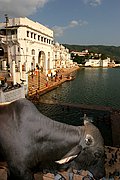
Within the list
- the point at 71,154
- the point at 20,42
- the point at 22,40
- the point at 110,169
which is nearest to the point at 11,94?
the point at 110,169

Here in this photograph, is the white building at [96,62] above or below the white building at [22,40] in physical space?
below

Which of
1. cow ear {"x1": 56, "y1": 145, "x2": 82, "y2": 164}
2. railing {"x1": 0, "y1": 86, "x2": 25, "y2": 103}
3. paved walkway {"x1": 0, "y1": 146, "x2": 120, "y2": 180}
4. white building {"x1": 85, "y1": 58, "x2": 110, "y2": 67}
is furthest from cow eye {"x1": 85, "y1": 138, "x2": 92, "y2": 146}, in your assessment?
white building {"x1": 85, "y1": 58, "x2": 110, "y2": 67}

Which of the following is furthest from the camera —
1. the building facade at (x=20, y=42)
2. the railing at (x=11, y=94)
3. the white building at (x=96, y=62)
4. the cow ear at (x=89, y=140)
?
the white building at (x=96, y=62)

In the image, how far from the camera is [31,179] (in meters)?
4.68

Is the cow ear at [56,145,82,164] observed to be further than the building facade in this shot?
No

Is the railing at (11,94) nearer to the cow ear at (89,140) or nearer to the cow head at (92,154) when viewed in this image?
the cow head at (92,154)

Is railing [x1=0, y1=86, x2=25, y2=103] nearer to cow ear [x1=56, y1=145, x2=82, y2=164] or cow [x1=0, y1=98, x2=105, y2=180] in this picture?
cow [x1=0, y1=98, x2=105, y2=180]

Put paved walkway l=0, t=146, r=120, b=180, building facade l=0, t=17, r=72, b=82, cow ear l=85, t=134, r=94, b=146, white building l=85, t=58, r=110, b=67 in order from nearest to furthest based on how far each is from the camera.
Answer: cow ear l=85, t=134, r=94, b=146 < paved walkway l=0, t=146, r=120, b=180 < building facade l=0, t=17, r=72, b=82 < white building l=85, t=58, r=110, b=67

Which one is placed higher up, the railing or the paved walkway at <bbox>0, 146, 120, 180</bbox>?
the railing

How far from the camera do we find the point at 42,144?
462cm

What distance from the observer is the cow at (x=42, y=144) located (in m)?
4.43

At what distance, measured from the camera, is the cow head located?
14.3ft

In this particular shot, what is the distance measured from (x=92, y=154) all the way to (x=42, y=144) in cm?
104

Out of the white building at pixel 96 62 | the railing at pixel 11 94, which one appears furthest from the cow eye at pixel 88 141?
the white building at pixel 96 62
